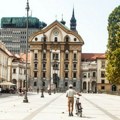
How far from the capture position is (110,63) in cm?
8238

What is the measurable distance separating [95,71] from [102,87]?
20.3 feet

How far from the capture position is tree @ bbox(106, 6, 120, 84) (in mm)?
78375

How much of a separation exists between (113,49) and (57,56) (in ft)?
242

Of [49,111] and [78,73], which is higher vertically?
[78,73]

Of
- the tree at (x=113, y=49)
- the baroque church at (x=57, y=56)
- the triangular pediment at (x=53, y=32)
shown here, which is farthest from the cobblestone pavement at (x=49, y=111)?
the triangular pediment at (x=53, y=32)

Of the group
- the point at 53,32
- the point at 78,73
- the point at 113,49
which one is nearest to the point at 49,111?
the point at 113,49

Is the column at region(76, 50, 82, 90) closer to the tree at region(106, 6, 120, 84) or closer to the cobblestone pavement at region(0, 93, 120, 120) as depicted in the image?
the tree at region(106, 6, 120, 84)

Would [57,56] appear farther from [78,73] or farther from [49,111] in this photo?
[49,111]

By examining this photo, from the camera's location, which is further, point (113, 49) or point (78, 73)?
point (78, 73)

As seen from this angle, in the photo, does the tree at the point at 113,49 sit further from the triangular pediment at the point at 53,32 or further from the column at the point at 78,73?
the triangular pediment at the point at 53,32

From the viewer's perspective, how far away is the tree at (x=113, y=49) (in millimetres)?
78375

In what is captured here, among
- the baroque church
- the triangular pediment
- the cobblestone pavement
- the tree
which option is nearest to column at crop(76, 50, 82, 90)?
the baroque church

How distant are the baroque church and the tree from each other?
64.4m

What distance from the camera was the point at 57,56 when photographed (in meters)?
161
